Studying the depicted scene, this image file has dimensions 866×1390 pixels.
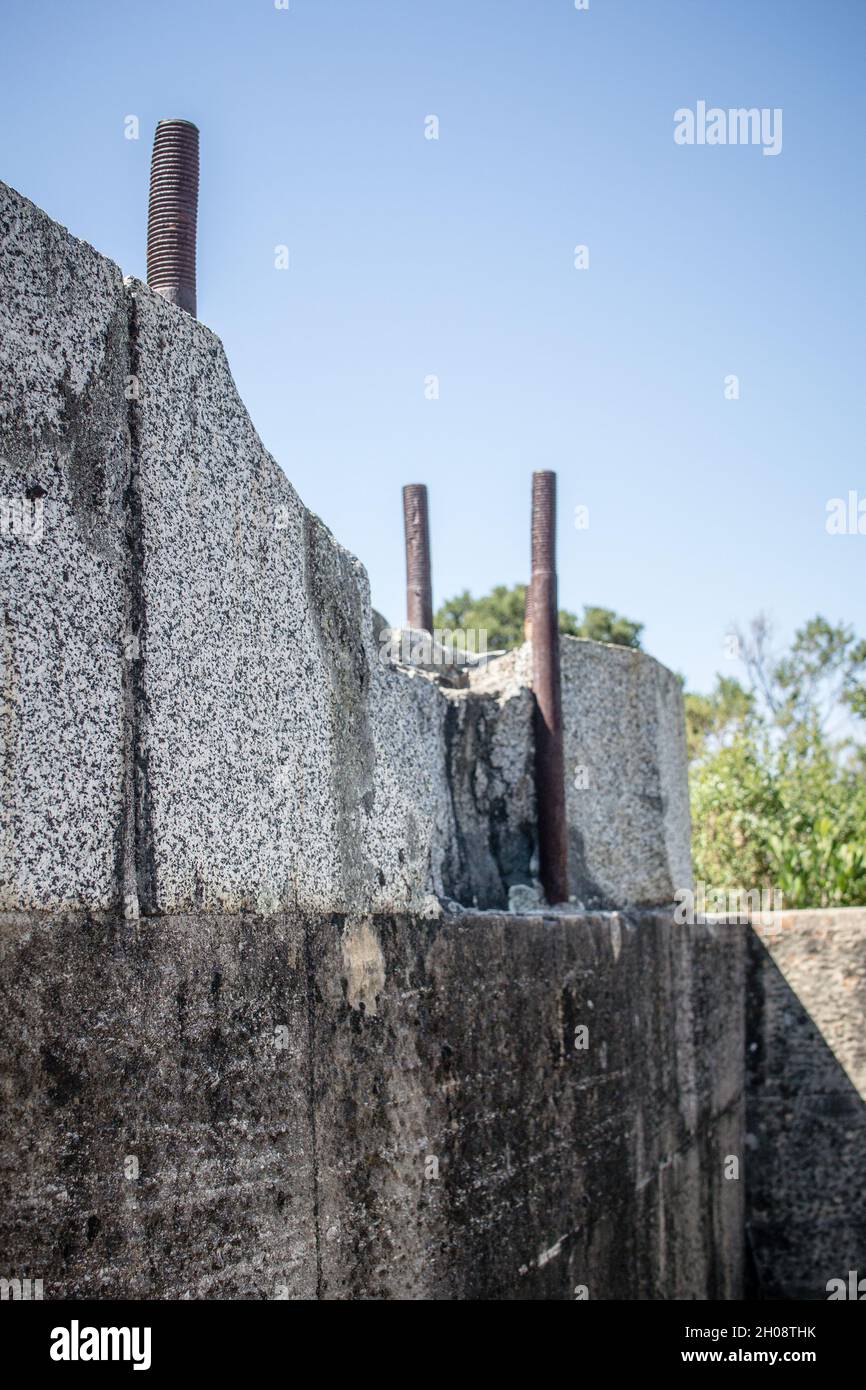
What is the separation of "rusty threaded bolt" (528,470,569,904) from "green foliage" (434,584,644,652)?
21012mm

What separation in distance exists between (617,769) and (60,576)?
3.51 metres

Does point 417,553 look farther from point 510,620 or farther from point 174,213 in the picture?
point 510,620

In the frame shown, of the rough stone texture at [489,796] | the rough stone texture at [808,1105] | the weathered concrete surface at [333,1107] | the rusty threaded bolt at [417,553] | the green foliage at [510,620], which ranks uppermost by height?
the green foliage at [510,620]

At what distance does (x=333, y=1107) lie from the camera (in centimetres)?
288

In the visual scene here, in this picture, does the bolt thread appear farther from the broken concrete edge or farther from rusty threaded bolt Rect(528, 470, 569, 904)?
the broken concrete edge

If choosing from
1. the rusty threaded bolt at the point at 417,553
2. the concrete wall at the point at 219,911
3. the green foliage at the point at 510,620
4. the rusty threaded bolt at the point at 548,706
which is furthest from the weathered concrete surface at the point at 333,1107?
the green foliage at the point at 510,620

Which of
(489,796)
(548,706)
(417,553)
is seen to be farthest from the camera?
(417,553)

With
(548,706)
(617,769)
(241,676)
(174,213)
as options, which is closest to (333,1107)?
(241,676)

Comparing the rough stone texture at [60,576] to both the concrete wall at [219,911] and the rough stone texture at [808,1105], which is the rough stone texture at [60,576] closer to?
the concrete wall at [219,911]

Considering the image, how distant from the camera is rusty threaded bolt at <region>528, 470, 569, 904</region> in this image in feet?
15.5

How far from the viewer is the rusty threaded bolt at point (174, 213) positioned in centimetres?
292

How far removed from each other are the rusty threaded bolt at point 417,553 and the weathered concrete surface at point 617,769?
413 mm
